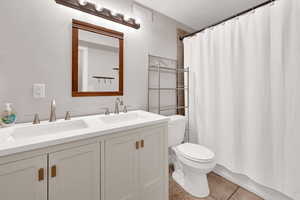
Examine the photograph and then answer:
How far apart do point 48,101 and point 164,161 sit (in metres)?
1.21

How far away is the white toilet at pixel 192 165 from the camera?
1.40 meters

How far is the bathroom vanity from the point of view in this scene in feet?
2.21

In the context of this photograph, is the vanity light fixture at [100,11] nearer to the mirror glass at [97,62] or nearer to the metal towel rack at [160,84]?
the mirror glass at [97,62]

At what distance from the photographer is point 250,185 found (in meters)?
1.54

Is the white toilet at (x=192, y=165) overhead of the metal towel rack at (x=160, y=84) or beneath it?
beneath

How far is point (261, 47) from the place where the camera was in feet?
4.46

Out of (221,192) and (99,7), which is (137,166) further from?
(99,7)

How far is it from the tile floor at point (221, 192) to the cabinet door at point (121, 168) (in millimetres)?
665

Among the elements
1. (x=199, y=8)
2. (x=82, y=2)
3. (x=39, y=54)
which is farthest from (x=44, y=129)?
(x=199, y=8)

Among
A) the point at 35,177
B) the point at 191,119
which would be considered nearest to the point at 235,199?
the point at 191,119

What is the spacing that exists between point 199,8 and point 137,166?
2.15 meters

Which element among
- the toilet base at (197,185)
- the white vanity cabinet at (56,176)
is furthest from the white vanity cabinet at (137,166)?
the toilet base at (197,185)

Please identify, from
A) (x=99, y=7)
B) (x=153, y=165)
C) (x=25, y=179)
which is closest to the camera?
(x=25, y=179)

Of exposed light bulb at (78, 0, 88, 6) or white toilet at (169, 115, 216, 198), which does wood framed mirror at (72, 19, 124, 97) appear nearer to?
exposed light bulb at (78, 0, 88, 6)
